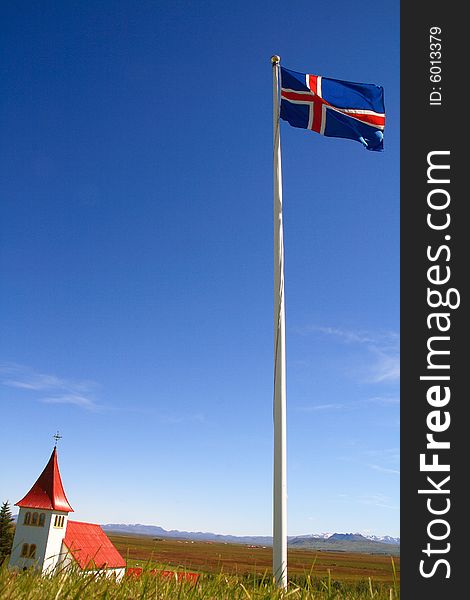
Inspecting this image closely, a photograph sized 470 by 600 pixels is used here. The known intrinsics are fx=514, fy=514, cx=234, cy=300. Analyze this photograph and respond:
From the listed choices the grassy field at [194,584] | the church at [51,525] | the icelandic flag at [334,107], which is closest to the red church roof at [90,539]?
the church at [51,525]

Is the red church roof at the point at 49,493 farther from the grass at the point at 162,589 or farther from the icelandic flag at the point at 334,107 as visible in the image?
the grass at the point at 162,589

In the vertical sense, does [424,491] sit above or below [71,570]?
above

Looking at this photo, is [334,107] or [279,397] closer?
[279,397]

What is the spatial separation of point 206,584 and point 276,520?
397cm

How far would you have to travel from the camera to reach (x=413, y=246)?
5141 millimetres

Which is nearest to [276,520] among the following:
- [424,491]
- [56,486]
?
[424,491]

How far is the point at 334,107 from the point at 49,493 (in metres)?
46.1

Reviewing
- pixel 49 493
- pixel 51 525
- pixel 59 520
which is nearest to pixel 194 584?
pixel 51 525

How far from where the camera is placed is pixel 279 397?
7.88 m

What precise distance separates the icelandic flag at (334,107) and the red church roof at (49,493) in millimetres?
44895

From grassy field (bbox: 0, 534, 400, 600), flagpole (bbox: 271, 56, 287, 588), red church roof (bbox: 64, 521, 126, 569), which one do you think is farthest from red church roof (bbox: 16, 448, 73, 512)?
grassy field (bbox: 0, 534, 400, 600)

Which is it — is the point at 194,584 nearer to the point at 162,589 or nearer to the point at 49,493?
the point at 162,589

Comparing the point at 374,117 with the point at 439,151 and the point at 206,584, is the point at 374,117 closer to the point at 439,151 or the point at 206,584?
the point at 439,151

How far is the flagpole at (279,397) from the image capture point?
7.05 meters
